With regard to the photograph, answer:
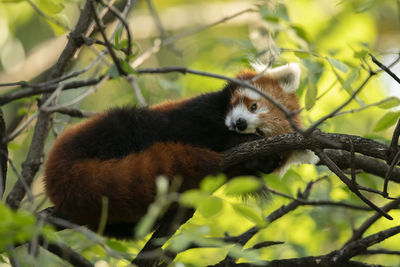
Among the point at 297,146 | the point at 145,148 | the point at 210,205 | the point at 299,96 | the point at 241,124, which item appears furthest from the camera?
the point at 299,96

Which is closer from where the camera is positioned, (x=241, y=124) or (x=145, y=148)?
(x=145, y=148)

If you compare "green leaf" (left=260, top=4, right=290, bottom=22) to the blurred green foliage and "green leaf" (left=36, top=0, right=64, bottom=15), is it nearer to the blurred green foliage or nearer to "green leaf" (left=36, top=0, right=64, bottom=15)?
the blurred green foliage

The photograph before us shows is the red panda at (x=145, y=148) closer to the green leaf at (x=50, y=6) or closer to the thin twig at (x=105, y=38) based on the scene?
the thin twig at (x=105, y=38)

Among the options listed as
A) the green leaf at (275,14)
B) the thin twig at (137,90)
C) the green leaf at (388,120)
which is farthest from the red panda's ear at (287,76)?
the green leaf at (388,120)

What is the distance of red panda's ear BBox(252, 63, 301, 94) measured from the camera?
3496mm

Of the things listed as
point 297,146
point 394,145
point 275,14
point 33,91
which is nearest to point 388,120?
point 394,145

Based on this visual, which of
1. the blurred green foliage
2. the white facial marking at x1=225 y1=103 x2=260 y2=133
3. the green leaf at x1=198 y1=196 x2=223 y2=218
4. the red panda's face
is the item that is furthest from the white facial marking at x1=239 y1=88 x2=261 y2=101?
the green leaf at x1=198 y1=196 x2=223 y2=218

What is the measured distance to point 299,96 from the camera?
346cm

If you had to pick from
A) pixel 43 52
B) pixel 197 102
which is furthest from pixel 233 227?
pixel 43 52

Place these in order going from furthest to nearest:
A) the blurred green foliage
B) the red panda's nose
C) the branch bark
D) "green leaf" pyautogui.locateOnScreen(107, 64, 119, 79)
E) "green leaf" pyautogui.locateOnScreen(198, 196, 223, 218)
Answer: the red panda's nose < the branch bark < "green leaf" pyautogui.locateOnScreen(107, 64, 119, 79) < the blurred green foliage < "green leaf" pyautogui.locateOnScreen(198, 196, 223, 218)

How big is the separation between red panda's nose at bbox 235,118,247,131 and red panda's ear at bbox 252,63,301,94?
587 millimetres

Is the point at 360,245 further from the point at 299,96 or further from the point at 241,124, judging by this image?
the point at 299,96

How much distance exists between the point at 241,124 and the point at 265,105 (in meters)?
0.30

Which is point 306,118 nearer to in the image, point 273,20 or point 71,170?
point 273,20
